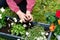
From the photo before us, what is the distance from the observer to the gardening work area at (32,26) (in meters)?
3.08

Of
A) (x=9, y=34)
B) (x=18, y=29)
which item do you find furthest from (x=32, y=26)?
(x=9, y=34)

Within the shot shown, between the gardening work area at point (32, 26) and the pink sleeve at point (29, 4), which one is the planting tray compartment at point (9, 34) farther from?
the pink sleeve at point (29, 4)

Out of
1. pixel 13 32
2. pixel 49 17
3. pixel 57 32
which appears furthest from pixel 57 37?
pixel 13 32

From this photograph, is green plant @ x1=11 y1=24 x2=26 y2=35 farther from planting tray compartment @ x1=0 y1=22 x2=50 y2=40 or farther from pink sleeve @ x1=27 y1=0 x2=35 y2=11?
pink sleeve @ x1=27 y1=0 x2=35 y2=11

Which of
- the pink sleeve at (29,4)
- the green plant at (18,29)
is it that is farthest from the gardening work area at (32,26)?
the pink sleeve at (29,4)

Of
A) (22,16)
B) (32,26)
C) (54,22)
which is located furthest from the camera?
(32,26)

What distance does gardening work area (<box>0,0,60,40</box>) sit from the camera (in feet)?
10.1

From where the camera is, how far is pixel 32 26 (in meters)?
3.33

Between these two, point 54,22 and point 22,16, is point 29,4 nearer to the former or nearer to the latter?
point 22,16

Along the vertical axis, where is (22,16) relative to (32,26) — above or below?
above

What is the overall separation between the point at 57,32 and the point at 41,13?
0.61 metres

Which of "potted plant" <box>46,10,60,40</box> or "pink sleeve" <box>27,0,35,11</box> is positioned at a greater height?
"pink sleeve" <box>27,0,35,11</box>

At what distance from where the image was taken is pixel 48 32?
129 inches

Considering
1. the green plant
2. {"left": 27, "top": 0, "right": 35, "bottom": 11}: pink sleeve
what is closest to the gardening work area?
the green plant
